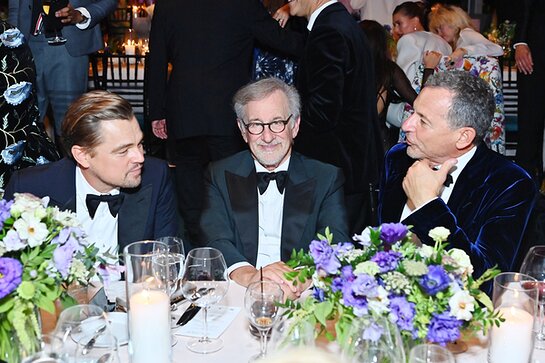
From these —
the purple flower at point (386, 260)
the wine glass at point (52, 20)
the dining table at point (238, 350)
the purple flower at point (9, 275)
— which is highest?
the wine glass at point (52, 20)

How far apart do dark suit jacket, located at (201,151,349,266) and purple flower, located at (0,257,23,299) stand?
1193 millimetres

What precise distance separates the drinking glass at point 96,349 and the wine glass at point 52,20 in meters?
3.29

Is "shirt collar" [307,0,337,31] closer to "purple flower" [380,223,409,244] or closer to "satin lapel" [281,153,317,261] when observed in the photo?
"satin lapel" [281,153,317,261]

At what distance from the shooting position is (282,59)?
4277 millimetres

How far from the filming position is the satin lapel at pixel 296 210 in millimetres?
2648

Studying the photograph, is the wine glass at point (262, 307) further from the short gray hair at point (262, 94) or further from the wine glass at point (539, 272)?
the short gray hair at point (262, 94)

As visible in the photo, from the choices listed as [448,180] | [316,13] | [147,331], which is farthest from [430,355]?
[316,13]

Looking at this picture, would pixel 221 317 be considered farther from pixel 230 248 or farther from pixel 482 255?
pixel 482 255

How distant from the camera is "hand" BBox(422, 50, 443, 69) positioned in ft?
16.6

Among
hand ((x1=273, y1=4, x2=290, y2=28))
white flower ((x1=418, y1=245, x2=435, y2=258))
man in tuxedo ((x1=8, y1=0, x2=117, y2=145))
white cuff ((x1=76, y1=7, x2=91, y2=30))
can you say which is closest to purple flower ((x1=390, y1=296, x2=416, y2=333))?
white flower ((x1=418, y1=245, x2=435, y2=258))

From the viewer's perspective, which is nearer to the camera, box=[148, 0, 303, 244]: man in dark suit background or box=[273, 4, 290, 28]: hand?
box=[148, 0, 303, 244]: man in dark suit background

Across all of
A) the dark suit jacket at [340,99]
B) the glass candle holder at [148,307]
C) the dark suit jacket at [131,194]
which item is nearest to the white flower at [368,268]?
the glass candle holder at [148,307]

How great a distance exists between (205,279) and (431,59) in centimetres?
369

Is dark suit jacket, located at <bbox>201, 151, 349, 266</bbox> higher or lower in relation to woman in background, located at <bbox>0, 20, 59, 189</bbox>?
lower
